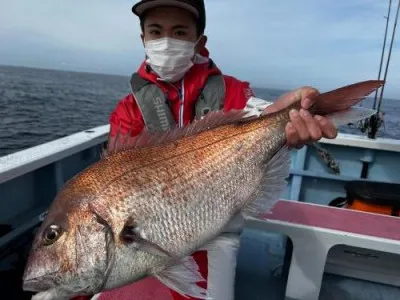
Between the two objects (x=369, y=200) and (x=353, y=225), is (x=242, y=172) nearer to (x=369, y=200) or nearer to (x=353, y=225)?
(x=353, y=225)

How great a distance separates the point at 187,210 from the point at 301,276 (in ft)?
4.89

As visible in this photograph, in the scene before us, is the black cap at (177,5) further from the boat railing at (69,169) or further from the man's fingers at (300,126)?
the boat railing at (69,169)

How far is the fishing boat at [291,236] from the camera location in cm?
266

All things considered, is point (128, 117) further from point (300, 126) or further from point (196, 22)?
point (300, 126)

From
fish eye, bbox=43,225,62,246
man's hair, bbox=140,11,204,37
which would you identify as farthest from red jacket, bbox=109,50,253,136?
fish eye, bbox=43,225,62,246

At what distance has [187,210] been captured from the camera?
171cm

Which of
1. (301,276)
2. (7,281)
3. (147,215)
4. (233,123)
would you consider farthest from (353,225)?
(7,281)

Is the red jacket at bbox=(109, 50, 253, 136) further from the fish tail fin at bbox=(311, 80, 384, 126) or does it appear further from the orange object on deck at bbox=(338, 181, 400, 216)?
the orange object on deck at bbox=(338, 181, 400, 216)

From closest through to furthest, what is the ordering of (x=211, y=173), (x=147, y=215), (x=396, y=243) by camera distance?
(x=147, y=215) → (x=211, y=173) → (x=396, y=243)

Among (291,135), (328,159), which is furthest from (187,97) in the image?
(328,159)

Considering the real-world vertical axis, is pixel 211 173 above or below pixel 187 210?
above

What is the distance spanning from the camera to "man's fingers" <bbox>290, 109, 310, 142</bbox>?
1.91 m

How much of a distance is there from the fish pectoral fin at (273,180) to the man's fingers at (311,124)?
17cm

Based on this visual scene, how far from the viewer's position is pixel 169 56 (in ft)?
8.29
